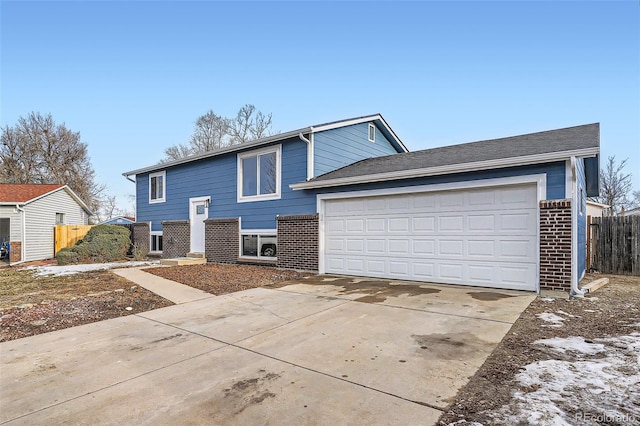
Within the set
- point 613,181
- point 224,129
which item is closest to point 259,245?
point 224,129

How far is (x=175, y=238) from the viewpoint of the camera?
14.4m

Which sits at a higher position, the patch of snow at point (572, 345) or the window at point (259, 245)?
the window at point (259, 245)

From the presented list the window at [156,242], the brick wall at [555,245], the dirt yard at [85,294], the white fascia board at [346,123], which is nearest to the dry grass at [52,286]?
the dirt yard at [85,294]

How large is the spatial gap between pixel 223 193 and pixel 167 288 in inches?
221

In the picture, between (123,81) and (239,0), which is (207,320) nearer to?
(239,0)

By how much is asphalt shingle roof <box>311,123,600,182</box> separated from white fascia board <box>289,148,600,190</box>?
16 cm

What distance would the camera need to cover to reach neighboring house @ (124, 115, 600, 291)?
658cm

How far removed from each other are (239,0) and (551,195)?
34.1ft

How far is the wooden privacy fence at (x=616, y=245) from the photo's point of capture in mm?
9898

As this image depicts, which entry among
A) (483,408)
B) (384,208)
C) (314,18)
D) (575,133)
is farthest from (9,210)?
(575,133)

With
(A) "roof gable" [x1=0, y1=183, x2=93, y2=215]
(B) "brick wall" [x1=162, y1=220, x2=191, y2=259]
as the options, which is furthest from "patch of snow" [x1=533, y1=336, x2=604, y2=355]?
(A) "roof gable" [x1=0, y1=183, x2=93, y2=215]

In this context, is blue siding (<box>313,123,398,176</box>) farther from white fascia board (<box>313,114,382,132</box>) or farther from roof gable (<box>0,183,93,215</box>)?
roof gable (<box>0,183,93,215</box>)

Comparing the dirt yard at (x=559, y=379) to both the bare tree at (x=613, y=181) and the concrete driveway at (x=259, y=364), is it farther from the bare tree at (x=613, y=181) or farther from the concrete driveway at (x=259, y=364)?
the bare tree at (x=613, y=181)

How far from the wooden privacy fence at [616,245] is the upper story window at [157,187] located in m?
16.3
